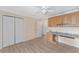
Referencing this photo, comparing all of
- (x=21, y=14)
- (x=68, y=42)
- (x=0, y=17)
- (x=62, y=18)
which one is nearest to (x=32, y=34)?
(x=21, y=14)

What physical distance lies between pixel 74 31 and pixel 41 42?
6.63ft

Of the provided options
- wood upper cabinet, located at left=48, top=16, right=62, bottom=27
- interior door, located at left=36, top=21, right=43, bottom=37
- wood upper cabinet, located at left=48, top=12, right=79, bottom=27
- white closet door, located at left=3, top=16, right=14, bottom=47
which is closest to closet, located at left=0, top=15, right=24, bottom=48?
white closet door, located at left=3, top=16, right=14, bottom=47

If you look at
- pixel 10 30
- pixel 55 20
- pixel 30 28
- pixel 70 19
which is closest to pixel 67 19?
pixel 70 19

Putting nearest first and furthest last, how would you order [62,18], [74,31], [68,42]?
[68,42] → [74,31] → [62,18]

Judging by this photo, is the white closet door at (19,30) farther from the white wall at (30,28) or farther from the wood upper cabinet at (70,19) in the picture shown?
the wood upper cabinet at (70,19)

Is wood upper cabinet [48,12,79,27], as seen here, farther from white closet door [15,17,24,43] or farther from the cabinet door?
white closet door [15,17,24,43]

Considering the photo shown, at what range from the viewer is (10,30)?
2729 mm

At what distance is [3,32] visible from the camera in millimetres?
2691

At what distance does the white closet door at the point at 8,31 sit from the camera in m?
2.60

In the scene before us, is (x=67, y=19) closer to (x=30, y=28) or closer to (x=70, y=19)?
(x=70, y=19)

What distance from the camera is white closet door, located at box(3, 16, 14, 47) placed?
260cm

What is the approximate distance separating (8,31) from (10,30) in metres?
0.07
